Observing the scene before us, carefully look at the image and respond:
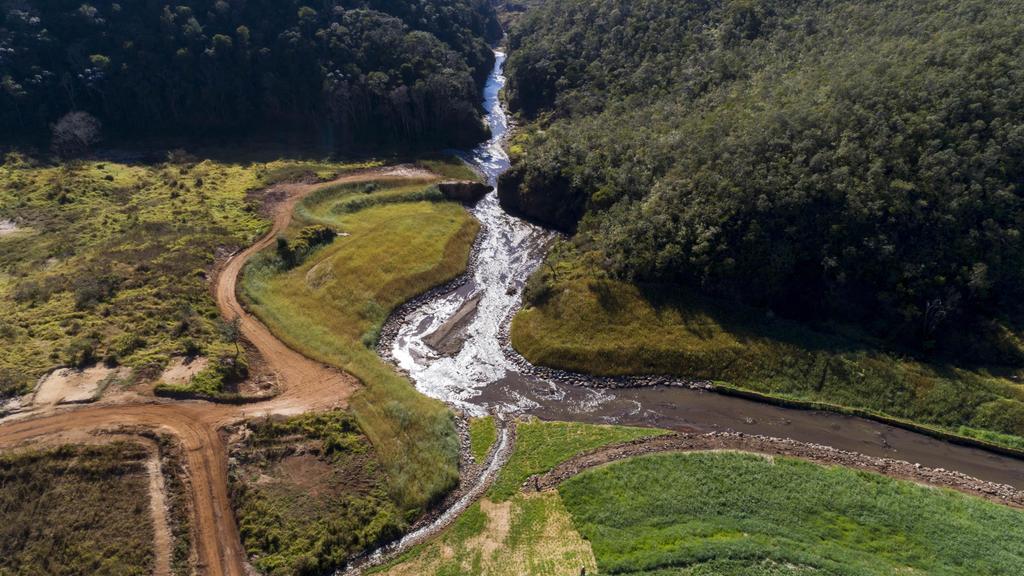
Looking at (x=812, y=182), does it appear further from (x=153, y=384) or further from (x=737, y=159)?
(x=153, y=384)

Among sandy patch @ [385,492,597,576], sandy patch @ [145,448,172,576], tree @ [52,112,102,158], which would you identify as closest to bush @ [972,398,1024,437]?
sandy patch @ [385,492,597,576]

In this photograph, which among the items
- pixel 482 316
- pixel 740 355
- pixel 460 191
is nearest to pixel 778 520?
pixel 740 355

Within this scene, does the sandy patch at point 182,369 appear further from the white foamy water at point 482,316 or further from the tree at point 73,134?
the tree at point 73,134

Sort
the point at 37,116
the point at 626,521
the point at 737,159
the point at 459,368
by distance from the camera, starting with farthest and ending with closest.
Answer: the point at 37,116 → the point at 737,159 → the point at 459,368 → the point at 626,521

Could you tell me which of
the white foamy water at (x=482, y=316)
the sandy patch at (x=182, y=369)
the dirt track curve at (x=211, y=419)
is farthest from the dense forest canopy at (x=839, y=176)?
the sandy patch at (x=182, y=369)

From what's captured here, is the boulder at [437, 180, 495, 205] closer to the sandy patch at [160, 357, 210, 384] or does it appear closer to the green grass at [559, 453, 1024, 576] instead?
the sandy patch at [160, 357, 210, 384]

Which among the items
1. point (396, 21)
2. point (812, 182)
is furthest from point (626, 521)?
point (396, 21)

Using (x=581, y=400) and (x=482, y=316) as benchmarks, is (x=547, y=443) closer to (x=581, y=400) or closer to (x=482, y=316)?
(x=581, y=400)
